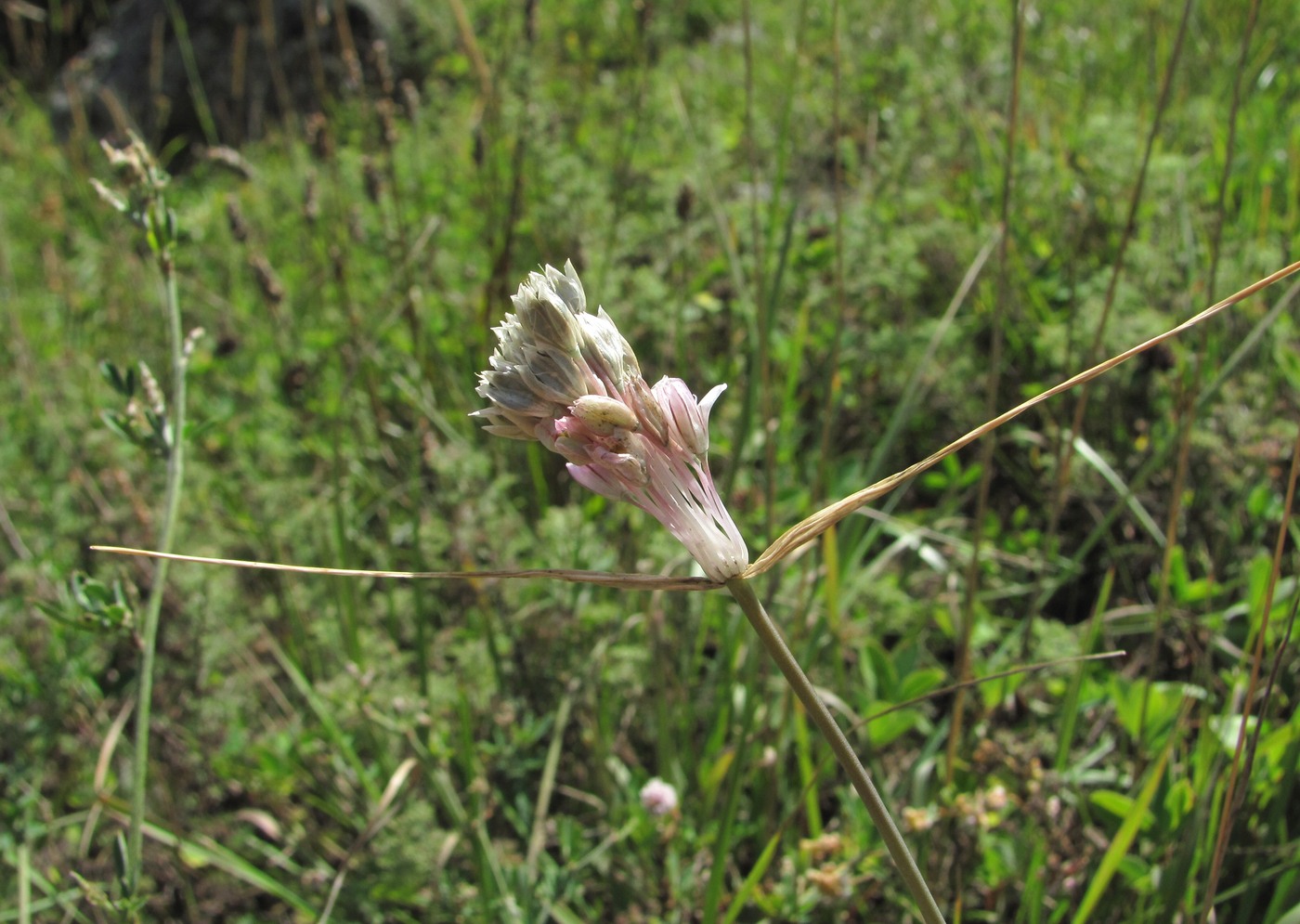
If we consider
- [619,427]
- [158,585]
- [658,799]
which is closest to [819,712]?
[619,427]

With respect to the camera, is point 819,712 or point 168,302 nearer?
point 819,712

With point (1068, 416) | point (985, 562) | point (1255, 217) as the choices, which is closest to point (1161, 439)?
point (1068, 416)

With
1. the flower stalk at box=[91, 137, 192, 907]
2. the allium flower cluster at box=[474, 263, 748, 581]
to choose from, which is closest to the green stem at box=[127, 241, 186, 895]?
the flower stalk at box=[91, 137, 192, 907]

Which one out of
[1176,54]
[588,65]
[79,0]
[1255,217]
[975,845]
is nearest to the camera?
[1176,54]

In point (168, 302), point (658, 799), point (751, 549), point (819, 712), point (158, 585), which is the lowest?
point (658, 799)

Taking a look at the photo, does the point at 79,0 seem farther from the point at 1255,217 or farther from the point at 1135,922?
the point at 1135,922

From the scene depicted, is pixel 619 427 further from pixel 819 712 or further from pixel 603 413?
pixel 819 712
